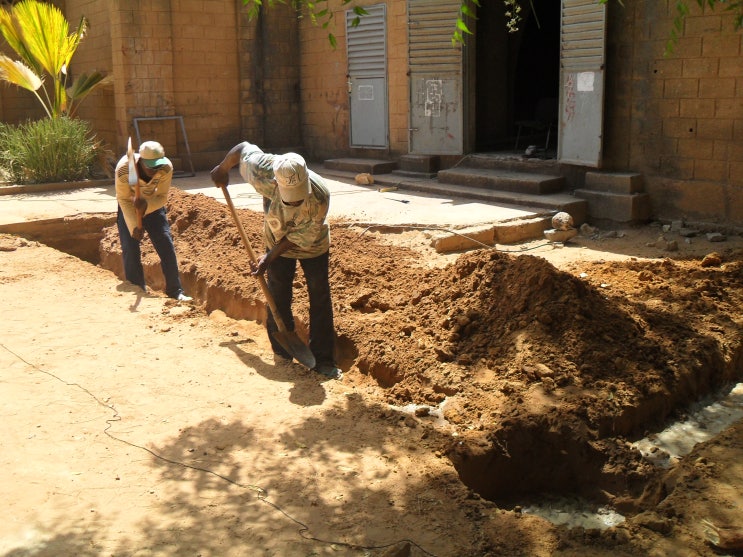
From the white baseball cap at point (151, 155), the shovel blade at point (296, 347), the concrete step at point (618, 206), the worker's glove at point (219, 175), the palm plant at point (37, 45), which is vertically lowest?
the shovel blade at point (296, 347)

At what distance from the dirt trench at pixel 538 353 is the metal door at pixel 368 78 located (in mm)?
→ 5282

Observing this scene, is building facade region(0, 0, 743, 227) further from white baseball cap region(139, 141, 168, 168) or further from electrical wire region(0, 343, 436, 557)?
electrical wire region(0, 343, 436, 557)

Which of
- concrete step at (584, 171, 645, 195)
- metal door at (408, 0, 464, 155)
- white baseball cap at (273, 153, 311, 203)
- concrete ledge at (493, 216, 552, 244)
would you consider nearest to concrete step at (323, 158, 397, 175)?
metal door at (408, 0, 464, 155)

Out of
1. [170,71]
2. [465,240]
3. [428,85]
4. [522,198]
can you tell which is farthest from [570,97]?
[170,71]

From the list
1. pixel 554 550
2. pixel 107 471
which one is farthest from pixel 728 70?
pixel 107 471

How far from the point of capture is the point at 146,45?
1172 centimetres

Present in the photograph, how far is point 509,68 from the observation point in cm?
1198

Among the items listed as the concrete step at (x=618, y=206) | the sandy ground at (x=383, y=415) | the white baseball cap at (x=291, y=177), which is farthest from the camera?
the concrete step at (x=618, y=206)

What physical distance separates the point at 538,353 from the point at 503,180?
192 inches

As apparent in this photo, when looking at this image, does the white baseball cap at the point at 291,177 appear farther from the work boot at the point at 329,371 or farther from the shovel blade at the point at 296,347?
the work boot at the point at 329,371

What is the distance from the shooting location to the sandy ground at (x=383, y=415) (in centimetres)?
329

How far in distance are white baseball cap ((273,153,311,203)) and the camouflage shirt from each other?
0.14 meters

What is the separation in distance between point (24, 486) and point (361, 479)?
61.2 inches

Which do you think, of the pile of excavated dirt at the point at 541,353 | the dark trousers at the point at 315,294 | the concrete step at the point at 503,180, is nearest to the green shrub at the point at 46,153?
the concrete step at the point at 503,180
